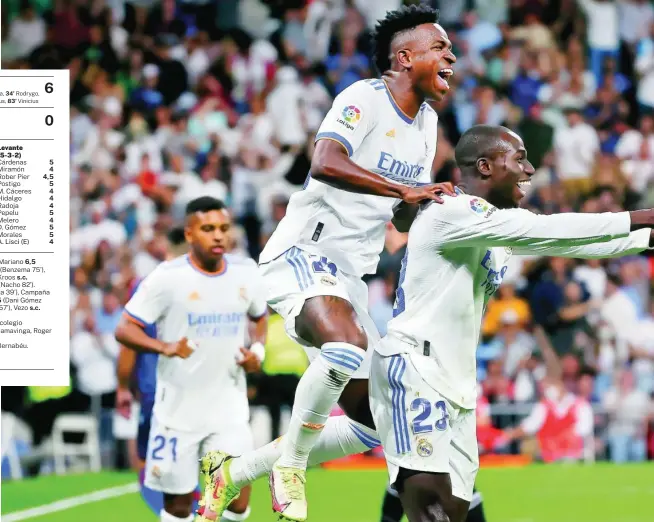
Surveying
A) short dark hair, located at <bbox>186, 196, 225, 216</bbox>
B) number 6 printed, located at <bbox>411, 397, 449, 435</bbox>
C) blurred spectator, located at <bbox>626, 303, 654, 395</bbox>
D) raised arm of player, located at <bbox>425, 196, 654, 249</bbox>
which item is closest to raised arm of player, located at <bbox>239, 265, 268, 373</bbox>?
short dark hair, located at <bbox>186, 196, 225, 216</bbox>

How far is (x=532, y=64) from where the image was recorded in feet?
64.3

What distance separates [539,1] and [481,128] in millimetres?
15558

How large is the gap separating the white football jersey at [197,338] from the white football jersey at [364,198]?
2190 mm

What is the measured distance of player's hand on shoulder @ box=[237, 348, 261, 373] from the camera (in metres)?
8.52

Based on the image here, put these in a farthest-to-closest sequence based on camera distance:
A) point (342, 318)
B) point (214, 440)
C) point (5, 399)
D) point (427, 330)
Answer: point (5, 399) → point (214, 440) → point (342, 318) → point (427, 330)

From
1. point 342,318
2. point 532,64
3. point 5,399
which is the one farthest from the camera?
point 532,64

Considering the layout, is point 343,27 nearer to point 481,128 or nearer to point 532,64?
point 532,64

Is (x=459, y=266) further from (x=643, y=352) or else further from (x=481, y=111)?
(x=481, y=111)

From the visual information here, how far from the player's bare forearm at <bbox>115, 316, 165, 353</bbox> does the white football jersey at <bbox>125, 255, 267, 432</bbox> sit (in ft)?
0.26

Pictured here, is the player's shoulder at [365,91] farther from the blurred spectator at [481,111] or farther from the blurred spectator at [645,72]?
the blurred spectator at [645,72]

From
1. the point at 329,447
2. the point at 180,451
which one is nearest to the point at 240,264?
the point at 180,451

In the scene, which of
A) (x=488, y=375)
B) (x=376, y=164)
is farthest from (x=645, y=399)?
(x=376, y=164)

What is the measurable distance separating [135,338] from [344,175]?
9.96 feet

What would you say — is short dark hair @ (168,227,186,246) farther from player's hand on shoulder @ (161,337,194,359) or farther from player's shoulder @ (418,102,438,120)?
player's shoulder @ (418,102,438,120)
